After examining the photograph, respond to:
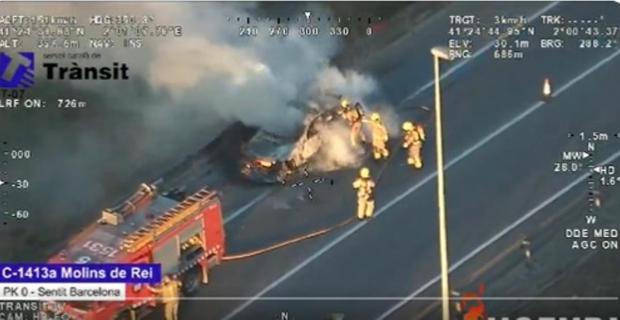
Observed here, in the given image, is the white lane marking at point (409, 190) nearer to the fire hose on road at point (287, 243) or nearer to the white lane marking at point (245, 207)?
the fire hose on road at point (287, 243)

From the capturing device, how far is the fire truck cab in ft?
6.15

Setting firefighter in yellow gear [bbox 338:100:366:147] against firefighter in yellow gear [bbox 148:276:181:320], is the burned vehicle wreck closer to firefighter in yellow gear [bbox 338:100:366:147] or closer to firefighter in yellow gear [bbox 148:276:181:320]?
firefighter in yellow gear [bbox 338:100:366:147]

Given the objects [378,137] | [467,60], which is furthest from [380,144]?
[467,60]

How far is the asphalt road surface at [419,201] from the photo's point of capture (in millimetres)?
1882

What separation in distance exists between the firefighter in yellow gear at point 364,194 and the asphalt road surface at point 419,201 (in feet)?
0.05

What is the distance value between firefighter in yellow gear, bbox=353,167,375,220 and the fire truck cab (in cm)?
Result: 30

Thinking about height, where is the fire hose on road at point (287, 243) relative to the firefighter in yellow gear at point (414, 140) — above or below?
below

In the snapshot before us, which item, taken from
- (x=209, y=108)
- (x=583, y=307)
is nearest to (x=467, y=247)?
(x=583, y=307)

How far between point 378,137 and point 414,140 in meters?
0.08

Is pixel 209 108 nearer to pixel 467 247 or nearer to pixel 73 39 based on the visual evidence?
pixel 73 39

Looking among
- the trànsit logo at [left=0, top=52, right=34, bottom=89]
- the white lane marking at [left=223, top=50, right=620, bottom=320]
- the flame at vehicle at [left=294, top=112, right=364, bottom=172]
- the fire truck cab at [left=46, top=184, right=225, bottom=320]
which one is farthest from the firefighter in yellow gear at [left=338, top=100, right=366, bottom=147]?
the trànsit logo at [left=0, top=52, right=34, bottom=89]

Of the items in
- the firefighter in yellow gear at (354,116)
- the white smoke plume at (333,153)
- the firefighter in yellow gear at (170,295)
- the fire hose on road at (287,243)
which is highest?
the firefighter in yellow gear at (354,116)

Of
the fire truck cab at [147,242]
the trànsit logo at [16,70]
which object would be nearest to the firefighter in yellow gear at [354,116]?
the fire truck cab at [147,242]

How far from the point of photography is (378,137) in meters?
1.89
